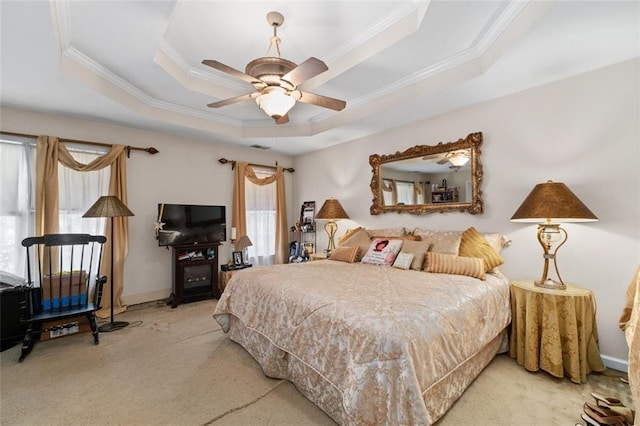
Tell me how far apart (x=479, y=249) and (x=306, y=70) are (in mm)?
2296

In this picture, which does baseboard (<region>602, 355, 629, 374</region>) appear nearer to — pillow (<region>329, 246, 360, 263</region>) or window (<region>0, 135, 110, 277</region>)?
pillow (<region>329, 246, 360, 263</region>)

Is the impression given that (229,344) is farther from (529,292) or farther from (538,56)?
(538,56)

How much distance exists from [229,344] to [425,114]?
3.46 meters

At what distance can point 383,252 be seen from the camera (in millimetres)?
3113

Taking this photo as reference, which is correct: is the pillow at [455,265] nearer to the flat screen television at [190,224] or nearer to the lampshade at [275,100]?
the lampshade at [275,100]

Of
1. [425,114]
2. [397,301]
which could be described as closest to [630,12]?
[425,114]

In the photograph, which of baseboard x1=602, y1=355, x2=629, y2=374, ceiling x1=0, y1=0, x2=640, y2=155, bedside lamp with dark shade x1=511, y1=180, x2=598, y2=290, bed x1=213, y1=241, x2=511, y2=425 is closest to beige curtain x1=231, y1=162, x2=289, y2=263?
ceiling x1=0, y1=0, x2=640, y2=155

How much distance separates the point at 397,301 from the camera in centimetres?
173

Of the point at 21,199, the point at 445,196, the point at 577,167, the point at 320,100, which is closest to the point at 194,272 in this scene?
the point at 21,199

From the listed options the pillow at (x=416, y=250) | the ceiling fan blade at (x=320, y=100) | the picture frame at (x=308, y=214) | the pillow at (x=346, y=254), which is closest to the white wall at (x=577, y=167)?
the pillow at (x=416, y=250)

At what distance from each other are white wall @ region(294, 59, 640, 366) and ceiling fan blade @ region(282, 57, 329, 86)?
211 cm

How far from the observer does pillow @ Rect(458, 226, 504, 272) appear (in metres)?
2.59

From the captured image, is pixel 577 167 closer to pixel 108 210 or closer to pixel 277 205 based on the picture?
pixel 277 205

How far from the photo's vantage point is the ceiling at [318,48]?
1.93 meters
